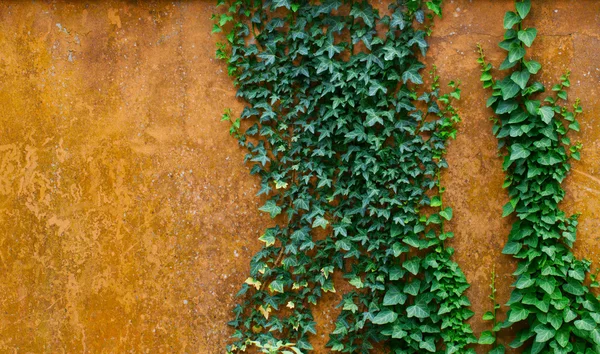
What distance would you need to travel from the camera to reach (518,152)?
354 cm

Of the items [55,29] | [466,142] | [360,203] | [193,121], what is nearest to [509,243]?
[466,142]

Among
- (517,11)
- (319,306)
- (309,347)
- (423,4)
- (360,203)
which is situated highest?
(423,4)

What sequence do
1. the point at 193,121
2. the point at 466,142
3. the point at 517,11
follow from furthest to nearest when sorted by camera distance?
1. the point at 193,121
2. the point at 466,142
3. the point at 517,11

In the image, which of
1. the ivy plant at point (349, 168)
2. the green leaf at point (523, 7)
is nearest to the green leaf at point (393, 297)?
the ivy plant at point (349, 168)

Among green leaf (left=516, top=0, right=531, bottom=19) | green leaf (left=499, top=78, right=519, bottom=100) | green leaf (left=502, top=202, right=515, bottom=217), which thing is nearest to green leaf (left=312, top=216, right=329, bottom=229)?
green leaf (left=502, top=202, right=515, bottom=217)

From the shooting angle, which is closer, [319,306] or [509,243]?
[509,243]

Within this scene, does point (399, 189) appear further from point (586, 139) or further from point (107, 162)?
point (107, 162)

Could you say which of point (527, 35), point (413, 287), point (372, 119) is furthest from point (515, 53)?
point (413, 287)

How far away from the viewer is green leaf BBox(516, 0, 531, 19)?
138 inches

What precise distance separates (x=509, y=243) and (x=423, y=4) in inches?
63.8

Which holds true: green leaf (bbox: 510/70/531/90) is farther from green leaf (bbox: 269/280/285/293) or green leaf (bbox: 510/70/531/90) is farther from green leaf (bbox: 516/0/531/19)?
green leaf (bbox: 269/280/285/293)

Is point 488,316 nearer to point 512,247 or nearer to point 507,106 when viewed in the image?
point 512,247

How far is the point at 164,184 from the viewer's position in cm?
409

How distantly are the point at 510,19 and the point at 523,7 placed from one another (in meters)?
0.10
